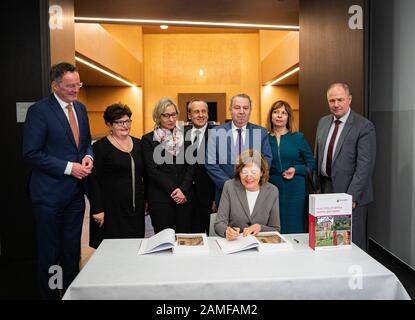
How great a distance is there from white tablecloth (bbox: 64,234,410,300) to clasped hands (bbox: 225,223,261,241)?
0.87 feet

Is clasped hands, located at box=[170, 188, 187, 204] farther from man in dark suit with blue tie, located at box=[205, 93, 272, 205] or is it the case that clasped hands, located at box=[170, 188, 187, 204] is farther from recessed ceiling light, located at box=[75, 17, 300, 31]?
recessed ceiling light, located at box=[75, 17, 300, 31]

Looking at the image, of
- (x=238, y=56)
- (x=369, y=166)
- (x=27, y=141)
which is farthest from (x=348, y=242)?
(x=238, y=56)

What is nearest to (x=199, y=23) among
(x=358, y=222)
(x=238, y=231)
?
(x=358, y=222)

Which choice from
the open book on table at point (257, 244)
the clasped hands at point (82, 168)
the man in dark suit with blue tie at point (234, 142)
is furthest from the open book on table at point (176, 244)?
the man in dark suit with blue tie at point (234, 142)

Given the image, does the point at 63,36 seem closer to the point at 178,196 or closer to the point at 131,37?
the point at 178,196

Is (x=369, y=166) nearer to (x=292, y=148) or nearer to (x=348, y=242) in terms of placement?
(x=292, y=148)

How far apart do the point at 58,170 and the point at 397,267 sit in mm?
2987

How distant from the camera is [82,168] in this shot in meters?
2.60

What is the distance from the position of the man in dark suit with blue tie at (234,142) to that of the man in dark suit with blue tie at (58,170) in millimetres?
921

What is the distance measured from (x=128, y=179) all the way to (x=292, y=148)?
4.30ft

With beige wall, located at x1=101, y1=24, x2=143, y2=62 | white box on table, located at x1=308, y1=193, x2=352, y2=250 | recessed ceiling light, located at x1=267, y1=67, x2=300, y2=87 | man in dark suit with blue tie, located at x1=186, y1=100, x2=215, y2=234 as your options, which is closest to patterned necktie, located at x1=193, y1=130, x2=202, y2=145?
→ man in dark suit with blue tie, located at x1=186, y1=100, x2=215, y2=234

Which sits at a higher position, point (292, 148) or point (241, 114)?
point (241, 114)
